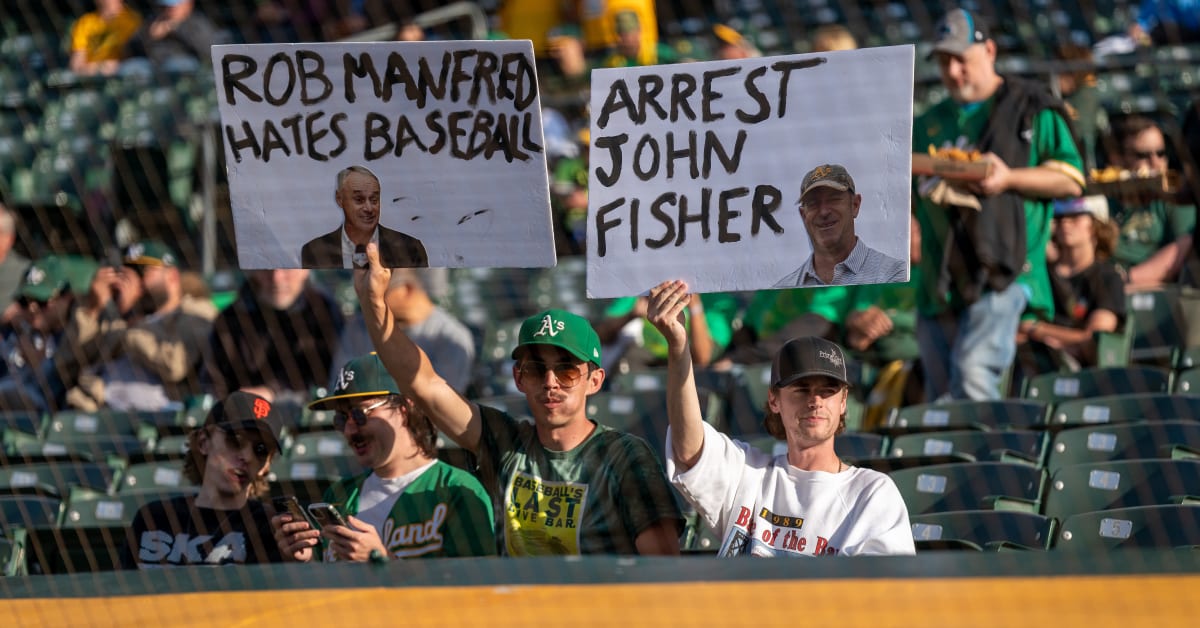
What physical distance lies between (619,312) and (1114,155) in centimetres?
266

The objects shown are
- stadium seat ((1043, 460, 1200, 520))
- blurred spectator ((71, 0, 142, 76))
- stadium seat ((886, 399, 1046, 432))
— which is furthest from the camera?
blurred spectator ((71, 0, 142, 76))

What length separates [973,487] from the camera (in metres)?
→ 5.05

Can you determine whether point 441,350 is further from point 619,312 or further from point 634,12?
point 634,12

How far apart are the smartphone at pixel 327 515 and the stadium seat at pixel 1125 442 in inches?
92.2

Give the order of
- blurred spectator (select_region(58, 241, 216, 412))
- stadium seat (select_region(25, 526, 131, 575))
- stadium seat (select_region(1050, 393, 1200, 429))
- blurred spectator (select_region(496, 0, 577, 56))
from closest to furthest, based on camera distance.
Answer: stadium seat (select_region(25, 526, 131, 575)) < stadium seat (select_region(1050, 393, 1200, 429)) < blurred spectator (select_region(58, 241, 216, 412)) < blurred spectator (select_region(496, 0, 577, 56))

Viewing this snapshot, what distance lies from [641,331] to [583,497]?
3.38 meters

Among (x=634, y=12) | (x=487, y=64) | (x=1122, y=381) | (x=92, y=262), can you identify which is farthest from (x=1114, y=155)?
(x=92, y=262)

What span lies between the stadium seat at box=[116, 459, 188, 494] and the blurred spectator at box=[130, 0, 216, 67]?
238 inches

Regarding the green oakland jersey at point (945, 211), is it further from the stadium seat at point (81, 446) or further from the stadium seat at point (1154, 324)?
the stadium seat at point (81, 446)

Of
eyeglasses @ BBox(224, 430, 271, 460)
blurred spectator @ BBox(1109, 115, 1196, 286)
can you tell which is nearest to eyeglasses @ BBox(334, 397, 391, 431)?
eyeglasses @ BBox(224, 430, 271, 460)

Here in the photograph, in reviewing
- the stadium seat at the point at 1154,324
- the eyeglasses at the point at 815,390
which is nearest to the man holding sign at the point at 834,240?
the eyeglasses at the point at 815,390

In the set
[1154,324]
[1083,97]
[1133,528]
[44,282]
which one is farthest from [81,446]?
[1083,97]

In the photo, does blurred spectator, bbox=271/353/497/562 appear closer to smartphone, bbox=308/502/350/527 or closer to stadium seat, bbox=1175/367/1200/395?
smartphone, bbox=308/502/350/527

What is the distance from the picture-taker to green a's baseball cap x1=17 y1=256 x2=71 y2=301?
8039mm
